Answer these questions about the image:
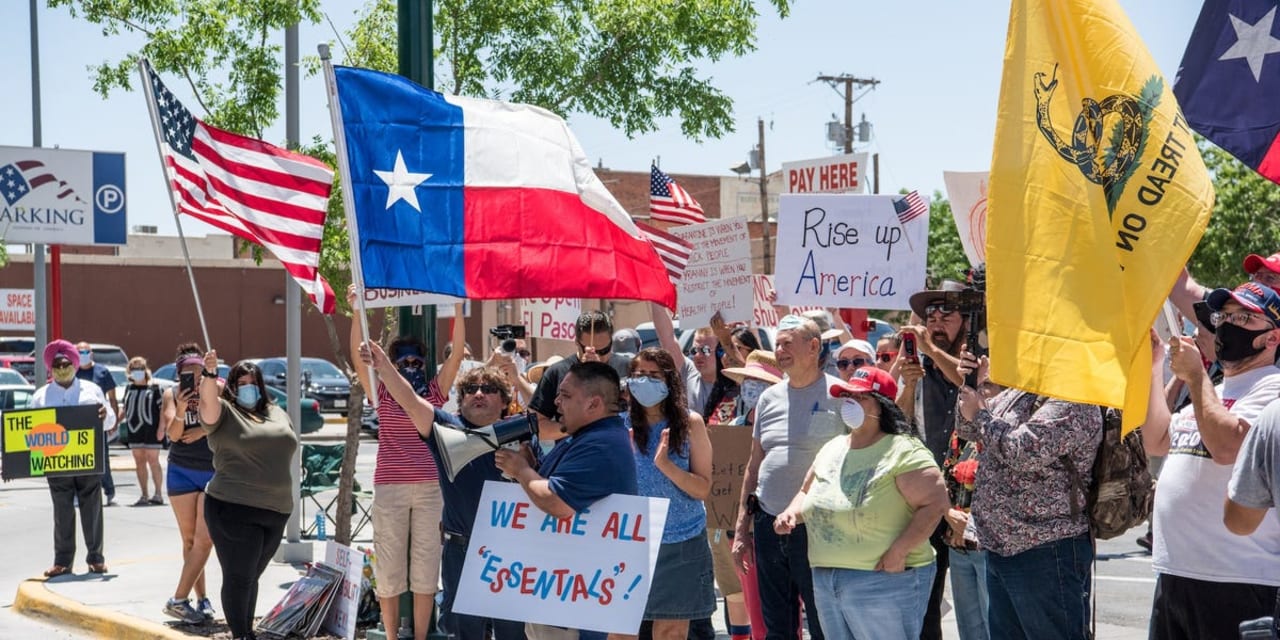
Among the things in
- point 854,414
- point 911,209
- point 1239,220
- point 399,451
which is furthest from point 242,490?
point 1239,220

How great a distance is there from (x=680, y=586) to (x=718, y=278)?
13.0ft

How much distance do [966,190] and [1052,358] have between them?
Result: 16.7ft

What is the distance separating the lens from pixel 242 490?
9.27 meters

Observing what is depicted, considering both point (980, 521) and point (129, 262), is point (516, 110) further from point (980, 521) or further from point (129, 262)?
point (129, 262)

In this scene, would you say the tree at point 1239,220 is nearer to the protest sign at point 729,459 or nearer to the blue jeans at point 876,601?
the protest sign at point 729,459

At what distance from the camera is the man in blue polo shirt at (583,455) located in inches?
248

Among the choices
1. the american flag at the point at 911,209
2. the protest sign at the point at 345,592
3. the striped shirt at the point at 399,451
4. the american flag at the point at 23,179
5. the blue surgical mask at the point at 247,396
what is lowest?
the protest sign at the point at 345,592

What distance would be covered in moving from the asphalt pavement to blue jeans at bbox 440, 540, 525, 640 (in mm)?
2163

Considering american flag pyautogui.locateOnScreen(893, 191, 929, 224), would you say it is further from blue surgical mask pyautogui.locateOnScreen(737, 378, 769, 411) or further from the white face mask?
the white face mask

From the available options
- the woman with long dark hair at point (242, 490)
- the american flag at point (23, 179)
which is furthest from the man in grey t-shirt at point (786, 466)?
the american flag at point (23, 179)

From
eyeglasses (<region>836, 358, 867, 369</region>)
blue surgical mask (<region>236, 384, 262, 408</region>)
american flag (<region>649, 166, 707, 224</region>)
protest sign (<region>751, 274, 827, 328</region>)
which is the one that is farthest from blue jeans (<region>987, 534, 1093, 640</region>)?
protest sign (<region>751, 274, 827, 328</region>)

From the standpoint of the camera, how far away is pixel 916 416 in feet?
25.5

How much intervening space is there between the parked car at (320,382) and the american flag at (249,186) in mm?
29711

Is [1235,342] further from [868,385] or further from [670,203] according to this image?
[670,203]
